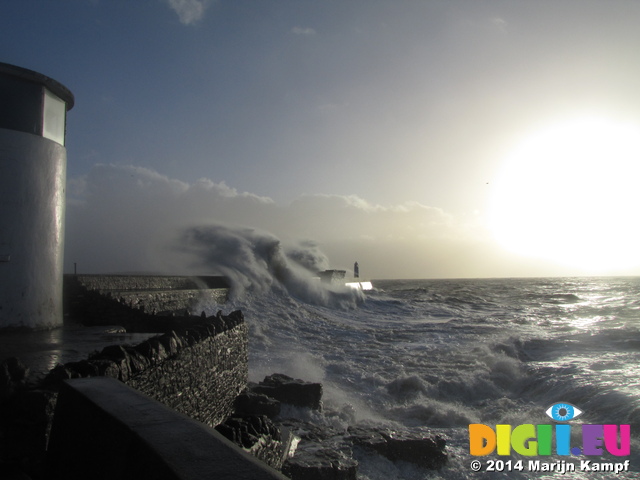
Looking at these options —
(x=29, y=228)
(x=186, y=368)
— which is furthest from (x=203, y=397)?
(x=29, y=228)

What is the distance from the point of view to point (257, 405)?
24.2ft

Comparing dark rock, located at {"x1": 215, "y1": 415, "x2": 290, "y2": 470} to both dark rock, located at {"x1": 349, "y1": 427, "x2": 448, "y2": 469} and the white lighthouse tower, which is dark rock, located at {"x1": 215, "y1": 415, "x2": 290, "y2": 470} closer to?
dark rock, located at {"x1": 349, "y1": 427, "x2": 448, "y2": 469}

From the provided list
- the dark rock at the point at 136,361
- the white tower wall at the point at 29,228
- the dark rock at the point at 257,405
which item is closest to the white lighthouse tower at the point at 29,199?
the white tower wall at the point at 29,228

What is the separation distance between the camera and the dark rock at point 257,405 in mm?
7328

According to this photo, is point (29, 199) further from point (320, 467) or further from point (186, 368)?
point (320, 467)

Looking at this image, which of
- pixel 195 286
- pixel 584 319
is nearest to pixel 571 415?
pixel 195 286

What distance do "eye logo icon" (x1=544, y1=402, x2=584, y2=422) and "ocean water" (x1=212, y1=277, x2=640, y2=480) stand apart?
120 millimetres

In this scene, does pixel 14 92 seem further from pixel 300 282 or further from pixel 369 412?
pixel 300 282

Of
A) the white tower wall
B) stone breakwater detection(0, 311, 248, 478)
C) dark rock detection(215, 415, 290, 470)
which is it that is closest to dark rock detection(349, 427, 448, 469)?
dark rock detection(215, 415, 290, 470)

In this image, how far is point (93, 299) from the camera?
9992mm

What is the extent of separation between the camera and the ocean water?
8062 mm

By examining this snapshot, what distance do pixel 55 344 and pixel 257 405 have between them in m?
2.93

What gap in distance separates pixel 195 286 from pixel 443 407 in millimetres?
12669

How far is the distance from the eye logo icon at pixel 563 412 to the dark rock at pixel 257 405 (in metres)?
5.04
